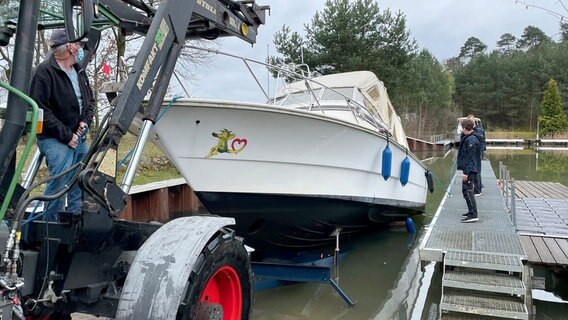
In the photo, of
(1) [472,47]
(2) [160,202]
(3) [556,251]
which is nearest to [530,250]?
(3) [556,251]

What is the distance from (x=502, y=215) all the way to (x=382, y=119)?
246cm

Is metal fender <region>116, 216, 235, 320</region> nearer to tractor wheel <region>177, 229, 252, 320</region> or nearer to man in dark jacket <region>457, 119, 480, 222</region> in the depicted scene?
tractor wheel <region>177, 229, 252, 320</region>

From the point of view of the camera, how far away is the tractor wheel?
2.39 meters

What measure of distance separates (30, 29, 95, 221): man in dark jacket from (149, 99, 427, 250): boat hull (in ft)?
4.83

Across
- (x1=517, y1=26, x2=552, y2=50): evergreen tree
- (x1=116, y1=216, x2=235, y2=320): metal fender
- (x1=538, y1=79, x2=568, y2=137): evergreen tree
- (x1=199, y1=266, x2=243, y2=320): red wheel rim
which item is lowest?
(x1=199, y1=266, x2=243, y2=320): red wheel rim

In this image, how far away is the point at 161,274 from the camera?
7.58 ft

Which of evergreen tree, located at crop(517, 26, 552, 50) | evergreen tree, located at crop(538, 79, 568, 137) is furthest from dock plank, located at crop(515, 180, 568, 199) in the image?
evergreen tree, located at crop(517, 26, 552, 50)

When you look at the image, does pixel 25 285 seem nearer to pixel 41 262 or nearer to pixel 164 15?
pixel 41 262

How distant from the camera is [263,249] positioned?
5984 millimetres

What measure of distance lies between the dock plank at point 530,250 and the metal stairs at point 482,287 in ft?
2.48

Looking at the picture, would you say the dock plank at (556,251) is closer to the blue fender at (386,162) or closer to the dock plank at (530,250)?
the dock plank at (530,250)

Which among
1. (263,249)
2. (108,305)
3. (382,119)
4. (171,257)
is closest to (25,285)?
(108,305)

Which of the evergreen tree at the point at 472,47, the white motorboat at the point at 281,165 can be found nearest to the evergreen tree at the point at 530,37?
the evergreen tree at the point at 472,47

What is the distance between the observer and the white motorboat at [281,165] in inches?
191
